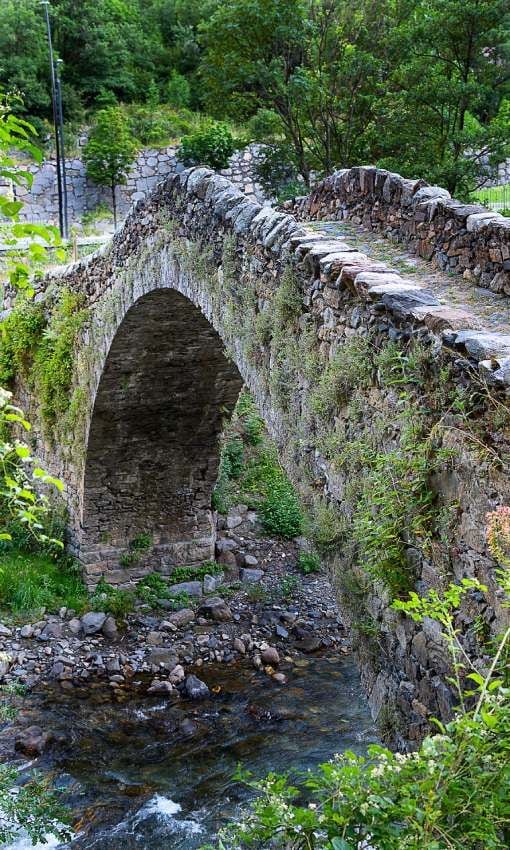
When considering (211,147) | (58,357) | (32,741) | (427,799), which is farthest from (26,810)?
(211,147)

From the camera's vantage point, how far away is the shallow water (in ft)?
A: 23.0

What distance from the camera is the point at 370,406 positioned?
4.03 meters

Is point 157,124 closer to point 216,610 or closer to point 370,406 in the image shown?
point 216,610

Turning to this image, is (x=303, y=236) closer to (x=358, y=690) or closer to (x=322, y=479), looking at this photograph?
(x=322, y=479)

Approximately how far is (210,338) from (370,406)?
18.4 feet

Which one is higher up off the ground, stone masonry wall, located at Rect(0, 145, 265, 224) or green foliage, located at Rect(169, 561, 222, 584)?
stone masonry wall, located at Rect(0, 145, 265, 224)

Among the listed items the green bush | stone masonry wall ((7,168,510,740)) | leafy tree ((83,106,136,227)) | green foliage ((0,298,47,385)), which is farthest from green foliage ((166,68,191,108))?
stone masonry wall ((7,168,510,740))

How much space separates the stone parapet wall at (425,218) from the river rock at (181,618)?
5631 millimetres

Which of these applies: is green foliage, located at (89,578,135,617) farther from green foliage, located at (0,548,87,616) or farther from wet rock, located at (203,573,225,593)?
wet rock, located at (203,573,225,593)

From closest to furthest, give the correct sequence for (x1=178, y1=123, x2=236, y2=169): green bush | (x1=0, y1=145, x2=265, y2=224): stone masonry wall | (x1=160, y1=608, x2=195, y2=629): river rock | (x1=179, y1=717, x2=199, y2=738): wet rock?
1. (x1=179, y1=717, x2=199, y2=738): wet rock
2. (x1=160, y1=608, x2=195, y2=629): river rock
3. (x1=178, y1=123, x2=236, y2=169): green bush
4. (x1=0, y1=145, x2=265, y2=224): stone masonry wall

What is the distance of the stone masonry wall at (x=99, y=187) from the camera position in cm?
2022

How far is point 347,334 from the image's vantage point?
4.32 meters

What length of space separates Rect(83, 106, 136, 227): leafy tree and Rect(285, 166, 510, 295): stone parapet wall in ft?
46.1

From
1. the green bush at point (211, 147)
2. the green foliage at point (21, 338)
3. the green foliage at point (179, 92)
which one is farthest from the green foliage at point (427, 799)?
the green foliage at point (179, 92)
